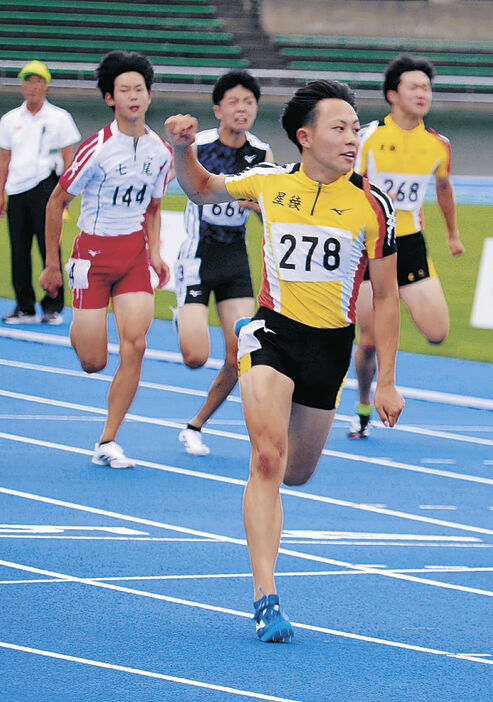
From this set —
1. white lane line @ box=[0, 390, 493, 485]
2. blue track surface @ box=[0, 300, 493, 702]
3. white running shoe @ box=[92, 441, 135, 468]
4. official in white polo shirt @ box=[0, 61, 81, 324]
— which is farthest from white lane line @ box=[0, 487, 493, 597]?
official in white polo shirt @ box=[0, 61, 81, 324]

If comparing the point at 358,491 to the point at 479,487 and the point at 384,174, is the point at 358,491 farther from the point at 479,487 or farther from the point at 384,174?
the point at 384,174

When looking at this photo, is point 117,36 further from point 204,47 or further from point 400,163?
point 400,163

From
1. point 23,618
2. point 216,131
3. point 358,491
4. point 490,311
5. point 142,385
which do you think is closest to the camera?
point 23,618

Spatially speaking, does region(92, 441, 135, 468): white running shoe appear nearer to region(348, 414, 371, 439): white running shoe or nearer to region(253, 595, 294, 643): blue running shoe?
region(348, 414, 371, 439): white running shoe

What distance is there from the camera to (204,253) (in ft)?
25.5

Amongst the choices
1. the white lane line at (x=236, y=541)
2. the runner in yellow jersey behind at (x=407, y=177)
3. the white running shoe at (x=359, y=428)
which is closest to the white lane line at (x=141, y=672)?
the white lane line at (x=236, y=541)

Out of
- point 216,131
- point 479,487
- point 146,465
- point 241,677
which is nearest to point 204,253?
point 216,131

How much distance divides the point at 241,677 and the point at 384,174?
16.0 ft

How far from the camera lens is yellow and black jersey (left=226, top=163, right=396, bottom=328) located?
458 centimetres

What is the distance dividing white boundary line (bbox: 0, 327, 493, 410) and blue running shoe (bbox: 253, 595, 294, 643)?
550cm

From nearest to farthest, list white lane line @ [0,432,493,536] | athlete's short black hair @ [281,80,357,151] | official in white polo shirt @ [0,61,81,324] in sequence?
1. athlete's short black hair @ [281,80,357,151]
2. white lane line @ [0,432,493,536]
3. official in white polo shirt @ [0,61,81,324]

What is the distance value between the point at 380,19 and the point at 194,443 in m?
30.7

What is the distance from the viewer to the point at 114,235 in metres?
7.42

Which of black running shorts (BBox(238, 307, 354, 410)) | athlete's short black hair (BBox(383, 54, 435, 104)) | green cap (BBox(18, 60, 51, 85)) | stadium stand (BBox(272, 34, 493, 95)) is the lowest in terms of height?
stadium stand (BBox(272, 34, 493, 95))
